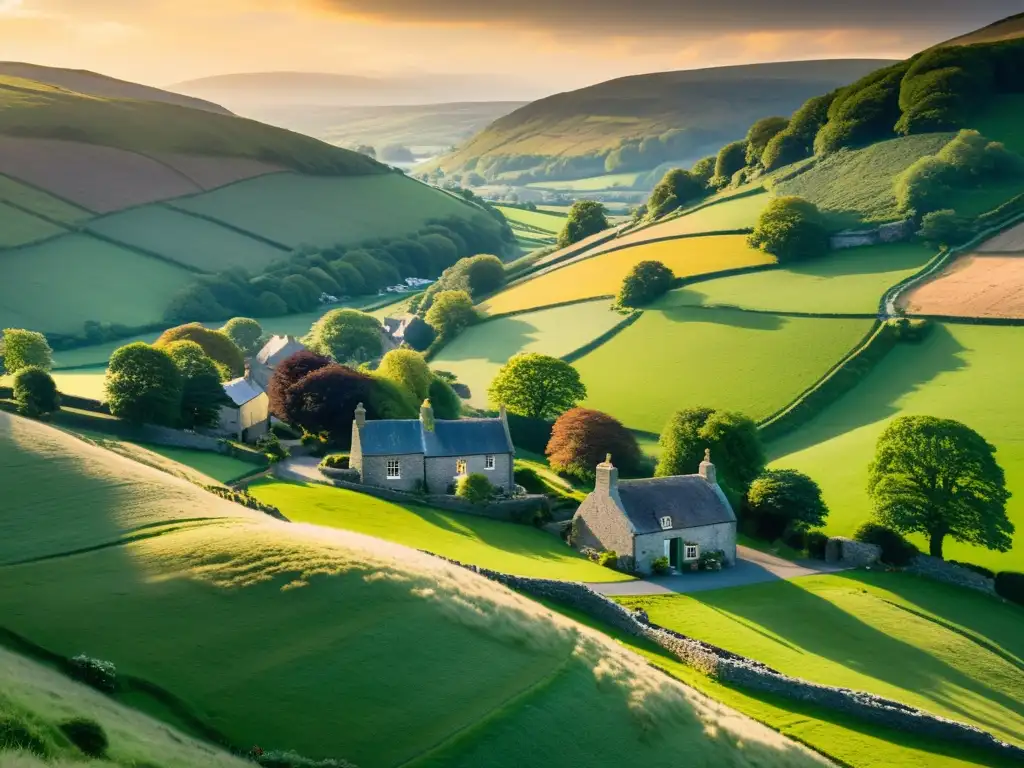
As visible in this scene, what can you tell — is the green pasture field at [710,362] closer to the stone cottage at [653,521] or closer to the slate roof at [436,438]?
the slate roof at [436,438]

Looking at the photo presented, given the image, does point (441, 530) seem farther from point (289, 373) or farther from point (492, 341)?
point (492, 341)

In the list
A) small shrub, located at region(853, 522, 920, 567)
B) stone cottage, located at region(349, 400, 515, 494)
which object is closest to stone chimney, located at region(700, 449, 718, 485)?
small shrub, located at region(853, 522, 920, 567)

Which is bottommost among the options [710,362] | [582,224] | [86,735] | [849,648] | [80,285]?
[849,648]

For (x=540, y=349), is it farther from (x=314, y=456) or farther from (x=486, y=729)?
(x=486, y=729)

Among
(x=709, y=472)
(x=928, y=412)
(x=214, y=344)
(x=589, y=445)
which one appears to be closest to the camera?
(x=709, y=472)

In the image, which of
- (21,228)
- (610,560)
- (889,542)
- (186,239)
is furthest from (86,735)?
(186,239)

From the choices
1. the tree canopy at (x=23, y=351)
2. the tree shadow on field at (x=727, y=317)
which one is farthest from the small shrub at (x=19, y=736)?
the tree shadow on field at (x=727, y=317)
